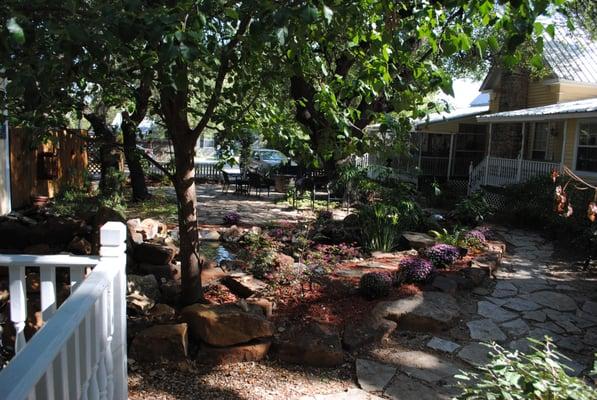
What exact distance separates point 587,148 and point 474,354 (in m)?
12.3

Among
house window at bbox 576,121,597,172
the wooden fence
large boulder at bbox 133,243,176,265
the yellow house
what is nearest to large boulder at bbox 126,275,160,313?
large boulder at bbox 133,243,176,265

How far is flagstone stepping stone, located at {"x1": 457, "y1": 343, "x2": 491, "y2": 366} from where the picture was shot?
4379 millimetres

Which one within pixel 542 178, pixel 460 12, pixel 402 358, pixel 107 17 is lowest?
pixel 402 358

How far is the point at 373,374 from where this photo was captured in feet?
13.2

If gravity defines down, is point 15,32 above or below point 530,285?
above

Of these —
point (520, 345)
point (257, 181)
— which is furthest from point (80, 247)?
point (257, 181)

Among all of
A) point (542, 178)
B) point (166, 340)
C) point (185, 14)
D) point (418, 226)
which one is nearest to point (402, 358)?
point (166, 340)

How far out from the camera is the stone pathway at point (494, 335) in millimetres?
3928

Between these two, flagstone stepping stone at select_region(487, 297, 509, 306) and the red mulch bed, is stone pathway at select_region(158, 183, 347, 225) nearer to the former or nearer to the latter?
the red mulch bed

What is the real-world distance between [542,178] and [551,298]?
701 centimetres

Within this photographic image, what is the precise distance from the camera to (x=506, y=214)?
1198 centimetres

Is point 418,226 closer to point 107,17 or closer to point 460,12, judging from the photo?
point 460,12

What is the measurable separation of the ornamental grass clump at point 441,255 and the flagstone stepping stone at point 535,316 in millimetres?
1343

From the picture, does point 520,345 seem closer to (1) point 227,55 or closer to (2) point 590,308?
(2) point 590,308
